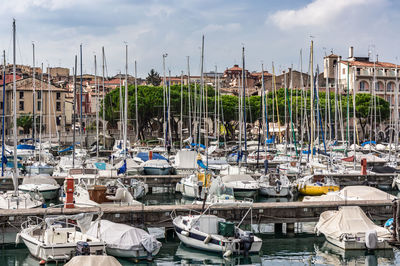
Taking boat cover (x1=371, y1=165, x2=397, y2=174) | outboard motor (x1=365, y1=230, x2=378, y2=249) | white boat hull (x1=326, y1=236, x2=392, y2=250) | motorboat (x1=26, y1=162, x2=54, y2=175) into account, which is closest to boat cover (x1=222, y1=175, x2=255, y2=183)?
boat cover (x1=371, y1=165, x2=397, y2=174)

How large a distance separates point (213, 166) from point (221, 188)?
16533 mm

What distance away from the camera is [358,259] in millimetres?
24438

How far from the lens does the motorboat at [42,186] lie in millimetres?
35906

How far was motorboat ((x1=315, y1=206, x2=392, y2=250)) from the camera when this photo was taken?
24.8 m

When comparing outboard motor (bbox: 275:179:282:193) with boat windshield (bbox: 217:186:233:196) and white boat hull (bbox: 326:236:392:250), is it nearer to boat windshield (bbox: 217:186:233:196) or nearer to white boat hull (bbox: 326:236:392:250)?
boat windshield (bbox: 217:186:233:196)

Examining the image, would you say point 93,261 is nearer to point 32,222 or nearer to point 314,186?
point 32,222

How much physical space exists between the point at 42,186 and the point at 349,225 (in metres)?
19.3

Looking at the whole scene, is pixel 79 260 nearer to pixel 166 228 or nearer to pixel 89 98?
pixel 166 228

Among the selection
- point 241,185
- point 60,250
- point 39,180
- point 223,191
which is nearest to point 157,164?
point 241,185

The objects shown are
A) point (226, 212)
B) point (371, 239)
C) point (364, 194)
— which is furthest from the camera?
point (364, 194)

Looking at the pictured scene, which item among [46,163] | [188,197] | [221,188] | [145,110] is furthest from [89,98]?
[221,188]

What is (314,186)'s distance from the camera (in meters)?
39.2

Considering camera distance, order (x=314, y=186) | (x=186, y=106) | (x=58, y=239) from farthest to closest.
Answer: (x=186, y=106) → (x=314, y=186) → (x=58, y=239)

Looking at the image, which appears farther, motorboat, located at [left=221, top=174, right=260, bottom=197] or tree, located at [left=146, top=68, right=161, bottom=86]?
tree, located at [left=146, top=68, right=161, bottom=86]
